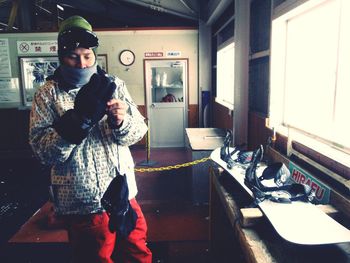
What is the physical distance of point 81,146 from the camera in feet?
5.78

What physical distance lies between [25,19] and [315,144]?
7.52 meters

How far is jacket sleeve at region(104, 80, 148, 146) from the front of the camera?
1.73 meters

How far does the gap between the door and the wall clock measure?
358 millimetres

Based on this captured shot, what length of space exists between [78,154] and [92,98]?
0.40 meters

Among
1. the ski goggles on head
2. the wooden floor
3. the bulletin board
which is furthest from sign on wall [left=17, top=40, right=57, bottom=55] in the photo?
the ski goggles on head

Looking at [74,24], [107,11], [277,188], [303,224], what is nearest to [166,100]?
[107,11]

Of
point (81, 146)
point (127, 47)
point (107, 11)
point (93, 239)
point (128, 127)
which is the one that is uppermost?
point (107, 11)

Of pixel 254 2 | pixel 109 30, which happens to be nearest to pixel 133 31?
pixel 109 30

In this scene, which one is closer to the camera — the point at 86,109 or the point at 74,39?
the point at 86,109

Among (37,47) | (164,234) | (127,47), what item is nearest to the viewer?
(164,234)

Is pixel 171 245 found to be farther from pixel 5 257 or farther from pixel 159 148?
pixel 159 148

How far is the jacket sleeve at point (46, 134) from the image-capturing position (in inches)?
63.5

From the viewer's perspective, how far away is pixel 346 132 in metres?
1.98

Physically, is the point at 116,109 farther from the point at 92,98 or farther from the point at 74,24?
the point at 74,24
